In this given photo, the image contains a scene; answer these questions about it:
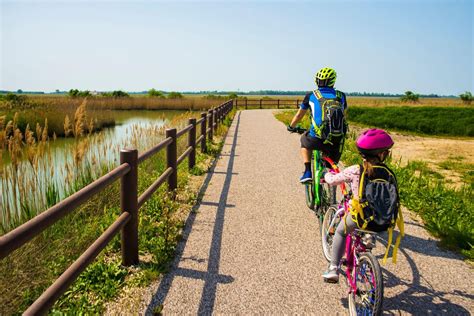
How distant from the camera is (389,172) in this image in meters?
2.90

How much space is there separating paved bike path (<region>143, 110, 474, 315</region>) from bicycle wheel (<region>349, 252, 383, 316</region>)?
0.26 metres

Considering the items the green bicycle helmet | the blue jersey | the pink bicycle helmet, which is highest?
the green bicycle helmet

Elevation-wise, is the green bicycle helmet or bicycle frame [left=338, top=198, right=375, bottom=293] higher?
the green bicycle helmet

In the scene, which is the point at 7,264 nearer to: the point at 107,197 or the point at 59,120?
the point at 107,197

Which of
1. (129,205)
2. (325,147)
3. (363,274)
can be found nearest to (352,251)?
(363,274)

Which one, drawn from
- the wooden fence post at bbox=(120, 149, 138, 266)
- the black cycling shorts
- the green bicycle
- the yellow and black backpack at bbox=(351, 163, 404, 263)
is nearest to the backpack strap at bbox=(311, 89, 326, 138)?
the black cycling shorts

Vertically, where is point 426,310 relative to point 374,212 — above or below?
below

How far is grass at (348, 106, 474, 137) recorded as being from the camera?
2333cm

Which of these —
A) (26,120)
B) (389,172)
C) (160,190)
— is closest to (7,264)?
(160,190)

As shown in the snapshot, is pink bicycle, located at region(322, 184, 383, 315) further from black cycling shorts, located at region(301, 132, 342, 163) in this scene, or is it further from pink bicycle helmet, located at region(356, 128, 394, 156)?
black cycling shorts, located at region(301, 132, 342, 163)

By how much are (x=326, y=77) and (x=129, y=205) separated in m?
2.83

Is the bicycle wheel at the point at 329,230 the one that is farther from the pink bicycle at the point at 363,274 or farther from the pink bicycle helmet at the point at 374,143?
the pink bicycle helmet at the point at 374,143

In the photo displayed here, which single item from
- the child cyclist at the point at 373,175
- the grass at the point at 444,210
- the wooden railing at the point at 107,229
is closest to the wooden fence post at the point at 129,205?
the wooden railing at the point at 107,229

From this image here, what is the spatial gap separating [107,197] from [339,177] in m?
4.11
